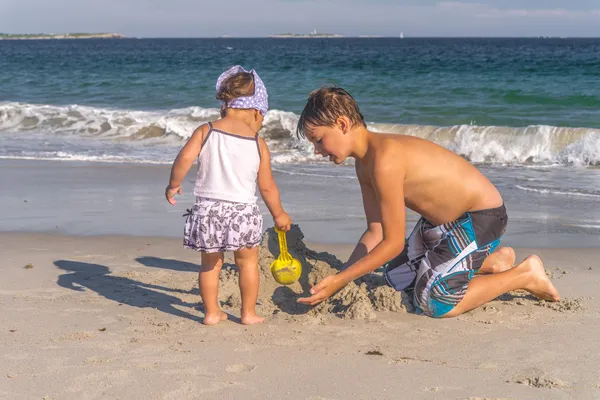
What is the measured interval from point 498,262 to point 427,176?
0.82 metres

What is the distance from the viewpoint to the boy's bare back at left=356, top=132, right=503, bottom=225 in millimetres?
3406

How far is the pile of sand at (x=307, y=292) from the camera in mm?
3822

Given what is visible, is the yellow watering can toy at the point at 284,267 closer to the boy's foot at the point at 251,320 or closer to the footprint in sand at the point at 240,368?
the boy's foot at the point at 251,320

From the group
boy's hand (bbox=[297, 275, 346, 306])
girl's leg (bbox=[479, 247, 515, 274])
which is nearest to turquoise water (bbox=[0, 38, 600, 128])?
girl's leg (bbox=[479, 247, 515, 274])

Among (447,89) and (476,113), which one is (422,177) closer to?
(476,113)

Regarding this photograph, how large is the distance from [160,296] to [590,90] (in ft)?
52.8

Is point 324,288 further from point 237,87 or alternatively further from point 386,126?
point 386,126

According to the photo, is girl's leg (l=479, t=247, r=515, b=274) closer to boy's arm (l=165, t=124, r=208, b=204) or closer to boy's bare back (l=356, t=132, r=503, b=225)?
boy's bare back (l=356, t=132, r=503, b=225)

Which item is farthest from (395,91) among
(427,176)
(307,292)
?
(427,176)

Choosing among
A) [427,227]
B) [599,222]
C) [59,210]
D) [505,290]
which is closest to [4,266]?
[59,210]

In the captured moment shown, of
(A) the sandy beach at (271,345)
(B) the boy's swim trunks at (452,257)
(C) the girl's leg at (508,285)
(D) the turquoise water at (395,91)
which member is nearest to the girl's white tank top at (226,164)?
(A) the sandy beach at (271,345)

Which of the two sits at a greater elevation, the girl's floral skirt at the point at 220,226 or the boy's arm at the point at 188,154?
the boy's arm at the point at 188,154

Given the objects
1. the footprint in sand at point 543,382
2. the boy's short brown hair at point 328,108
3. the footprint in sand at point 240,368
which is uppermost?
the boy's short brown hair at point 328,108

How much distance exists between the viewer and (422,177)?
3.54m
